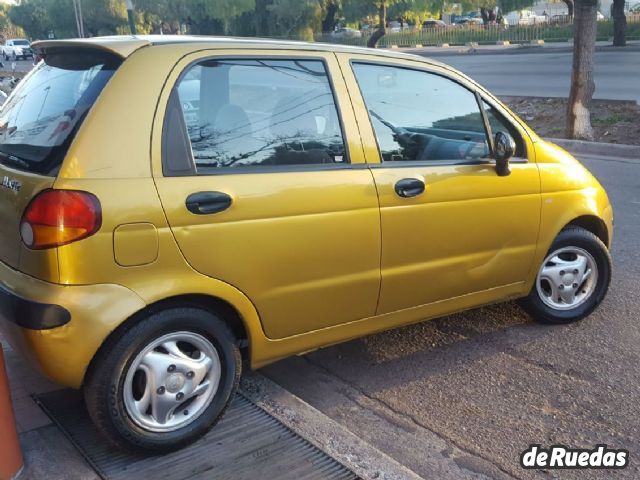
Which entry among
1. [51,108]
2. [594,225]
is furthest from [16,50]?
[594,225]

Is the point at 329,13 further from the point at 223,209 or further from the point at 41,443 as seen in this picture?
the point at 41,443

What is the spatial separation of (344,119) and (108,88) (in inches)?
44.8

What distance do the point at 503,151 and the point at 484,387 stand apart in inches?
51.0

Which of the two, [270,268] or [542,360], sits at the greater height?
[270,268]

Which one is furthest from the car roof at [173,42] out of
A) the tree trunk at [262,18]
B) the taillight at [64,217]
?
the tree trunk at [262,18]

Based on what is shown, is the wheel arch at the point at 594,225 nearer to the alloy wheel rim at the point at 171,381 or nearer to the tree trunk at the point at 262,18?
the alloy wheel rim at the point at 171,381

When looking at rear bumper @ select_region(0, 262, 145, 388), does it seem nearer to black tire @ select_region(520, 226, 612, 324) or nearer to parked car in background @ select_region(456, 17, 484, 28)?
black tire @ select_region(520, 226, 612, 324)

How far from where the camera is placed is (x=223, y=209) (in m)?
2.91

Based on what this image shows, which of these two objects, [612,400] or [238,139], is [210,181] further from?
[612,400]

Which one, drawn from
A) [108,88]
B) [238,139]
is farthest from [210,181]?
[108,88]

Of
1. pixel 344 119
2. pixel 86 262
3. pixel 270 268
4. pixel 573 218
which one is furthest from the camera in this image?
pixel 573 218

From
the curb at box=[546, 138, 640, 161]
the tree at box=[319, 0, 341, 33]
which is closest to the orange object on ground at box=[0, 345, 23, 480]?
the curb at box=[546, 138, 640, 161]

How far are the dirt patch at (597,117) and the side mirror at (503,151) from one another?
315 inches

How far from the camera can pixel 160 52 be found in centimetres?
295
